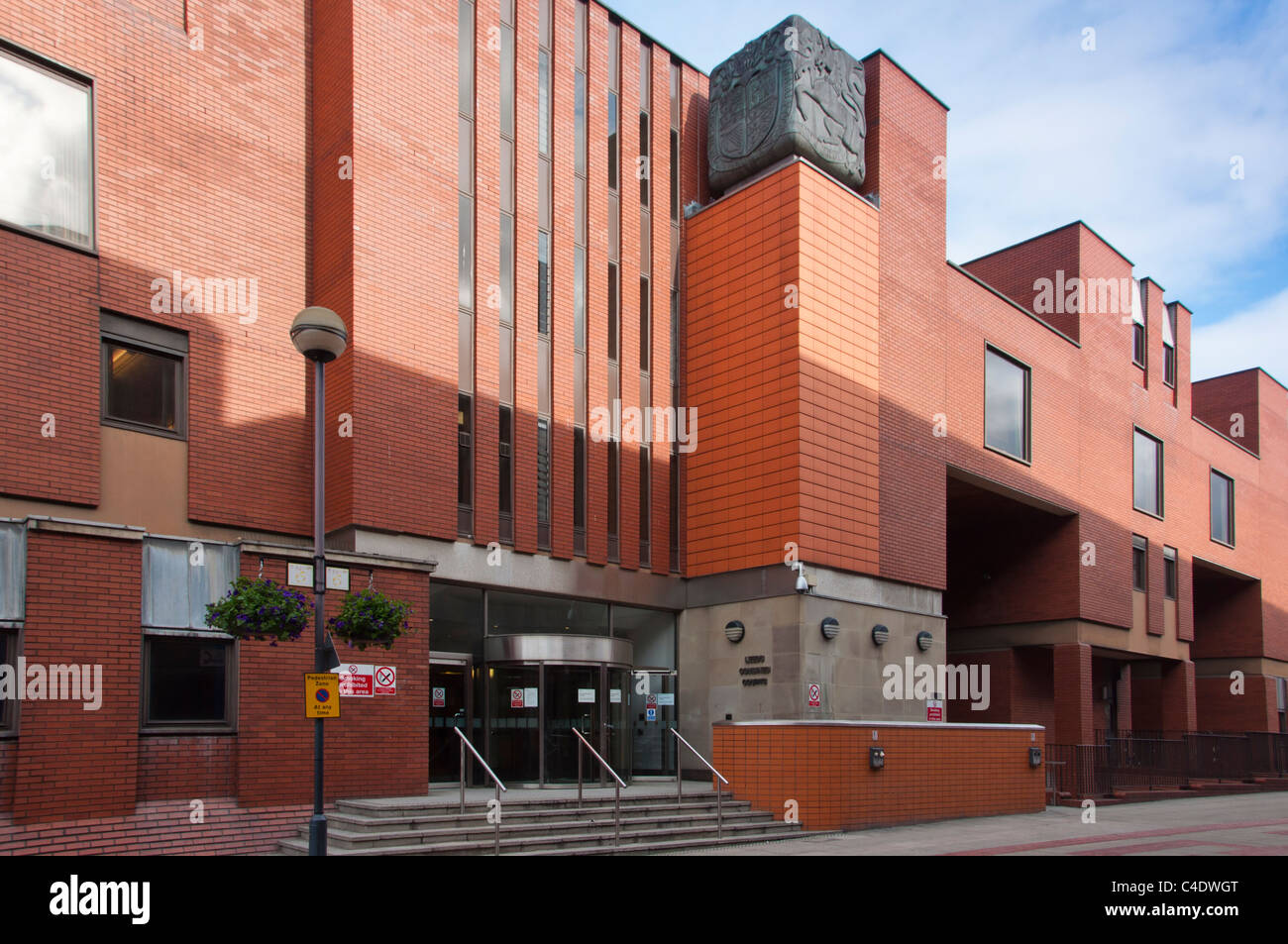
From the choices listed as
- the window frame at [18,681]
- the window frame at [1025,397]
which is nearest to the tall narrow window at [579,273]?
the window frame at [18,681]

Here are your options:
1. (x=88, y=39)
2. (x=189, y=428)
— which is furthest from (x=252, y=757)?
(x=88, y=39)

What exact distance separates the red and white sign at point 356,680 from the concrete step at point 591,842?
6.72 feet

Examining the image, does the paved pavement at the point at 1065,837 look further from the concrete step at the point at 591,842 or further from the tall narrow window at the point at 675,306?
the tall narrow window at the point at 675,306

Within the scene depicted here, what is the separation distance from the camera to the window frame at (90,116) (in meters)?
14.7

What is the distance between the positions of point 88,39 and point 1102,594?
26412 mm

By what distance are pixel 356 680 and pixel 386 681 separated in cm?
Answer: 48

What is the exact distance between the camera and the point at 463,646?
61.9ft

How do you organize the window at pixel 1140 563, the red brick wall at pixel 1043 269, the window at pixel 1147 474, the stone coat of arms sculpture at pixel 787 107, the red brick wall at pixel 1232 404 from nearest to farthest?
the stone coat of arms sculpture at pixel 787 107 → the red brick wall at pixel 1043 269 → the window at pixel 1140 563 → the window at pixel 1147 474 → the red brick wall at pixel 1232 404

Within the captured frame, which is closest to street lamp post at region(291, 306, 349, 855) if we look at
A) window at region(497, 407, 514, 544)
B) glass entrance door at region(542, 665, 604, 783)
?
glass entrance door at region(542, 665, 604, 783)

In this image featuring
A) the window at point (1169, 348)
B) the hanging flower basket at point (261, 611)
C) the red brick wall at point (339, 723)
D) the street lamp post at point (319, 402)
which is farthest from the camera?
the window at point (1169, 348)

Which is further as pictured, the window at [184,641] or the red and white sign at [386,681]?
the red and white sign at [386,681]

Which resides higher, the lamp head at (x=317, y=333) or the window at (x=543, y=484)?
the lamp head at (x=317, y=333)

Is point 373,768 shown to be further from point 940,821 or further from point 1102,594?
point 1102,594

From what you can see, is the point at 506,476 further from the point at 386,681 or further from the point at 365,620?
the point at 365,620
